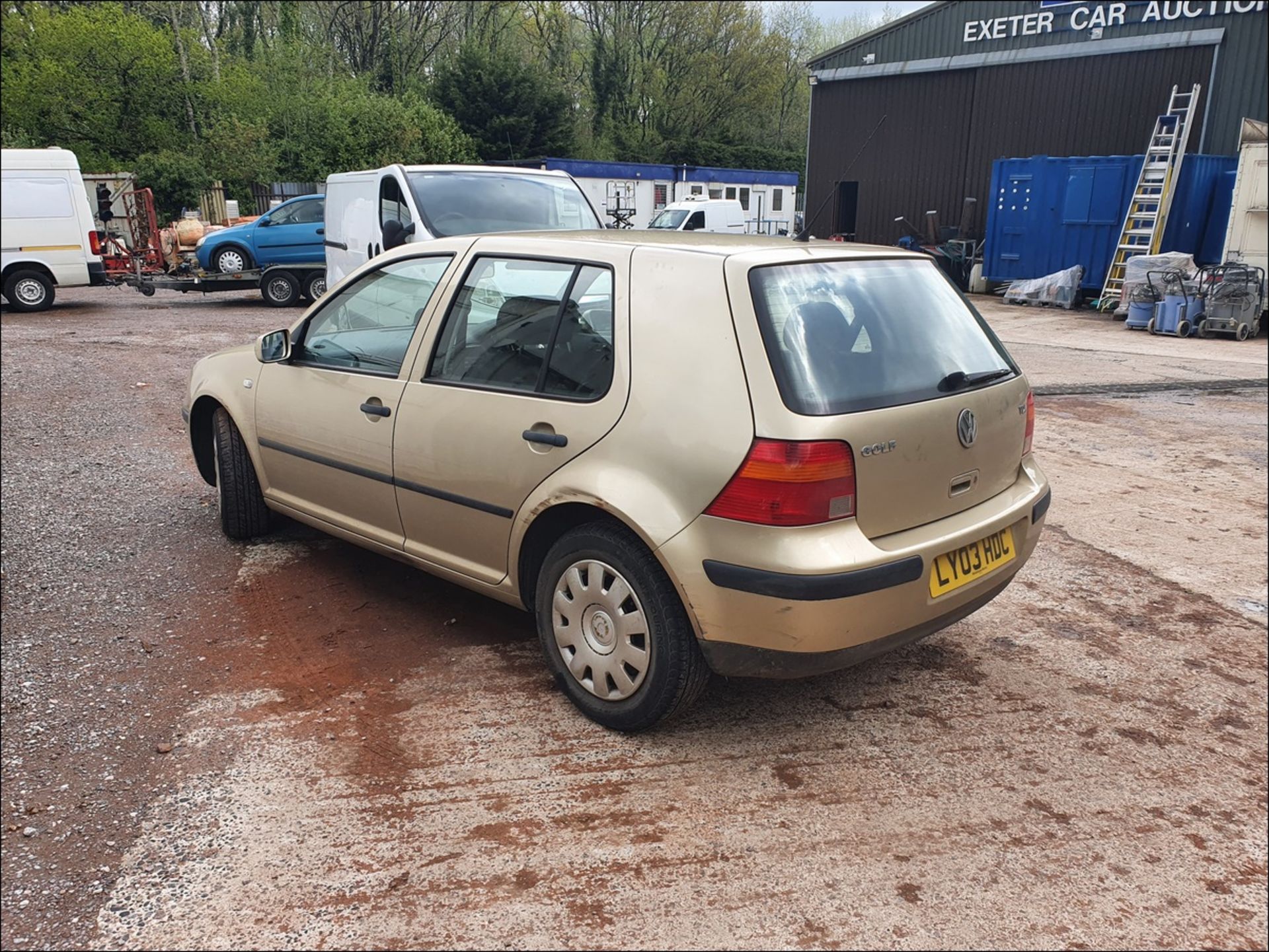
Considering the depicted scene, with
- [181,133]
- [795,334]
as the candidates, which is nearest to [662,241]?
[795,334]

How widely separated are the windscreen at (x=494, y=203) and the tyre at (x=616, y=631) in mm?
6194

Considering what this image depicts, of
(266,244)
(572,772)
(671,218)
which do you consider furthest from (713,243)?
(671,218)

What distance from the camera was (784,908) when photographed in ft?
7.94

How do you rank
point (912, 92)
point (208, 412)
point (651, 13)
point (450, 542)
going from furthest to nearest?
point (651, 13) → point (912, 92) → point (208, 412) → point (450, 542)

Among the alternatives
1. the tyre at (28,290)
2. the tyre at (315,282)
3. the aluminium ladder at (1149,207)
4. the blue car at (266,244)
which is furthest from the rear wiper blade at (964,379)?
the tyre at (28,290)

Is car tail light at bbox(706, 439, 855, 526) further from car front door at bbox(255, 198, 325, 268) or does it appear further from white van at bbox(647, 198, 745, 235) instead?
white van at bbox(647, 198, 745, 235)

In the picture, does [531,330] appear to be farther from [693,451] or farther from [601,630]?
[601,630]

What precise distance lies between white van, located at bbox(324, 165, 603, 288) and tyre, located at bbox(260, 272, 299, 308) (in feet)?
24.8

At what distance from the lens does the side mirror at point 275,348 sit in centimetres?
440

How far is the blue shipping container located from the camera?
18.3 metres

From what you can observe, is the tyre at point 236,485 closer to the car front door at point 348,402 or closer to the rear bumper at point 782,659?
the car front door at point 348,402

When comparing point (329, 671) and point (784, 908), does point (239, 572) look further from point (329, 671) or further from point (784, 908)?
point (784, 908)

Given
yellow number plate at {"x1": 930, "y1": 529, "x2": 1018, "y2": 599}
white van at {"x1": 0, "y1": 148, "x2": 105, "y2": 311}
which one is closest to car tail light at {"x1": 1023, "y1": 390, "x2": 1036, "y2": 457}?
yellow number plate at {"x1": 930, "y1": 529, "x2": 1018, "y2": 599}

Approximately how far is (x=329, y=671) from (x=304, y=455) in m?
1.06
